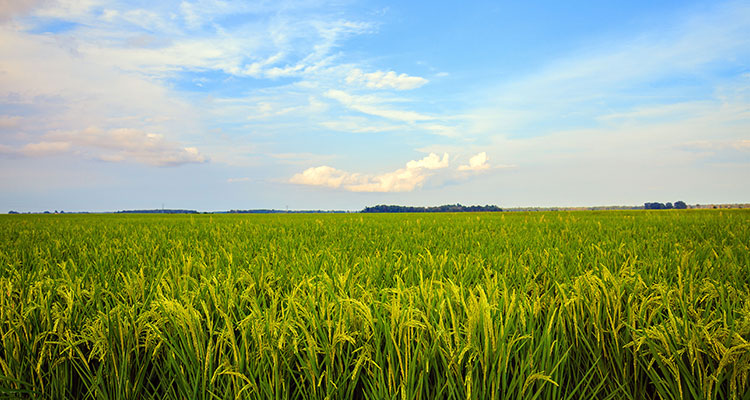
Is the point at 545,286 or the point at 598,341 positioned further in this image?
the point at 545,286

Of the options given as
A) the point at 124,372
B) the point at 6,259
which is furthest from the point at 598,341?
the point at 6,259

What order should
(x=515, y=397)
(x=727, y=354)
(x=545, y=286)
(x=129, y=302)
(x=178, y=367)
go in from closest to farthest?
(x=727, y=354) < (x=515, y=397) < (x=178, y=367) < (x=129, y=302) < (x=545, y=286)

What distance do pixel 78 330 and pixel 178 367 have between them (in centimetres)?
72

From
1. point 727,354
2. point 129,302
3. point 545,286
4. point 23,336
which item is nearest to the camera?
point 727,354

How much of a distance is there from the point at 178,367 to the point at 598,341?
1.89 m

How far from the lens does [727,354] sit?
1.28 metres

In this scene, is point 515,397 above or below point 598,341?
below

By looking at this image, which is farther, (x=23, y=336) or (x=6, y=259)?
(x=6, y=259)

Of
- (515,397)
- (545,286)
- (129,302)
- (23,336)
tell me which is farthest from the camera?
(545,286)

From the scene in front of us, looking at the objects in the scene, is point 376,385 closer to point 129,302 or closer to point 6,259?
point 129,302

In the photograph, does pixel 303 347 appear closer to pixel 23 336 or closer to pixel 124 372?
pixel 124 372

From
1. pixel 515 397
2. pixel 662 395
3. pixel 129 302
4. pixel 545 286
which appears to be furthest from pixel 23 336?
pixel 545 286

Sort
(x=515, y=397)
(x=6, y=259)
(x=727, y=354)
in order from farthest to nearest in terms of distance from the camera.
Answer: (x=6, y=259) → (x=515, y=397) → (x=727, y=354)

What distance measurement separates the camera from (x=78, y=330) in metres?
1.86
